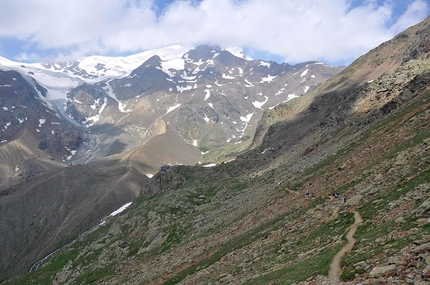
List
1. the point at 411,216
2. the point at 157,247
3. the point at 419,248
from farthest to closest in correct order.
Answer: the point at 157,247, the point at 411,216, the point at 419,248

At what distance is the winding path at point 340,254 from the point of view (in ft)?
68.1

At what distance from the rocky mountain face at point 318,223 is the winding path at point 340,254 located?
8 cm

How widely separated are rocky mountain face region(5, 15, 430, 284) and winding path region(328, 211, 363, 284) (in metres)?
0.08

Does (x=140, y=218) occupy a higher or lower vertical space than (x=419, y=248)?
higher

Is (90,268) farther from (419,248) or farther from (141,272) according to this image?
(419,248)

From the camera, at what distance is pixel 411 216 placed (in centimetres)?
2367

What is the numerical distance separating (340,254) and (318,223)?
416 inches

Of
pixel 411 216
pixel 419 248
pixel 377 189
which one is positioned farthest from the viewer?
pixel 377 189

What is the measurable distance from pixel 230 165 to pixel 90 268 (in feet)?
198

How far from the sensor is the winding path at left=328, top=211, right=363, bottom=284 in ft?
68.1

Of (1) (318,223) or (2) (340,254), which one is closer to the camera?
(2) (340,254)

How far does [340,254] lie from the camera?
24.2 metres

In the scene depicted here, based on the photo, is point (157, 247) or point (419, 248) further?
point (157, 247)

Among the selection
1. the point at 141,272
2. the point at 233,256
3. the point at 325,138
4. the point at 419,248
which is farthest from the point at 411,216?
the point at 325,138
